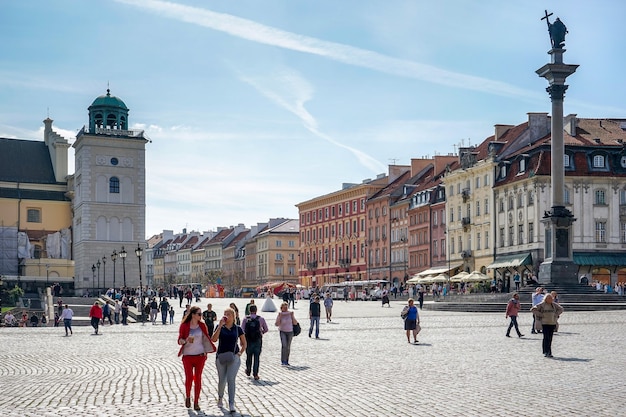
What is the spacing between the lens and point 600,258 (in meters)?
72.1

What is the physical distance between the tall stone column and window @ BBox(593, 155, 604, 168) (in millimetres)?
24215

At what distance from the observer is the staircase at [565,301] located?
1832 inches

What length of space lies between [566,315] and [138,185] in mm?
64783

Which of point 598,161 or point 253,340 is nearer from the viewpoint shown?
point 253,340

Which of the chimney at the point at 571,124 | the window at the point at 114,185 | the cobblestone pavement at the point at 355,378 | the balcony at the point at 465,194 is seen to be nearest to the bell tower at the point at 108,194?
the window at the point at 114,185

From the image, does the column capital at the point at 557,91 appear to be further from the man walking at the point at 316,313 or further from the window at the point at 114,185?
the window at the point at 114,185

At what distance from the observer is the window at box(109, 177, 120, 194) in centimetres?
9819

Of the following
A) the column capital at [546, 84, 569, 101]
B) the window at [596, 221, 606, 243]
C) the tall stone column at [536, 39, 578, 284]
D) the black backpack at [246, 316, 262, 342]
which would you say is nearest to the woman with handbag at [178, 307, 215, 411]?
Answer: the black backpack at [246, 316, 262, 342]

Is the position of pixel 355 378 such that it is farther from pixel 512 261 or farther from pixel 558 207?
pixel 512 261

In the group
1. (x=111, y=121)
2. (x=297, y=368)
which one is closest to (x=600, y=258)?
(x=111, y=121)

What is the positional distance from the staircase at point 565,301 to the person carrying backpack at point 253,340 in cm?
→ 2852

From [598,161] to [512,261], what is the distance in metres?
9.96

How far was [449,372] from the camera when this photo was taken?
1889 cm

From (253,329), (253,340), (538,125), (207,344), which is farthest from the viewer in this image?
(538,125)
